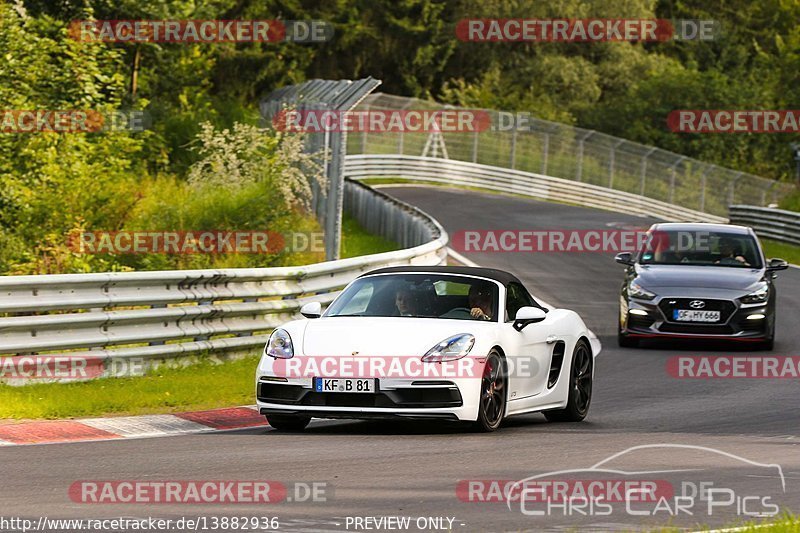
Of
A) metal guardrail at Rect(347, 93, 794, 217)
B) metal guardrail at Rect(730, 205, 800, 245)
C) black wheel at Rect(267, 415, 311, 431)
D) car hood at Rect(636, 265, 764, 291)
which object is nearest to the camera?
black wheel at Rect(267, 415, 311, 431)

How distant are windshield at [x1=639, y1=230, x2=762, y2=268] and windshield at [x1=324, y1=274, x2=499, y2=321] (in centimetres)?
797

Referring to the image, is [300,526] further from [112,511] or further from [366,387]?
[366,387]

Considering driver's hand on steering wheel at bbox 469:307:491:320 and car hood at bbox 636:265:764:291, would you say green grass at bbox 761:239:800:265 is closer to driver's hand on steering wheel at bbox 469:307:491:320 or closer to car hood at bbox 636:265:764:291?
car hood at bbox 636:265:764:291

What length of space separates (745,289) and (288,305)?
19.9 ft

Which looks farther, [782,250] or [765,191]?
[765,191]

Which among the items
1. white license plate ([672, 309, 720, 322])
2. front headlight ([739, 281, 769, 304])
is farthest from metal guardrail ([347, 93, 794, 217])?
white license plate ([672, 309, 720, 322])

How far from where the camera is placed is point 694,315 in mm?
18562

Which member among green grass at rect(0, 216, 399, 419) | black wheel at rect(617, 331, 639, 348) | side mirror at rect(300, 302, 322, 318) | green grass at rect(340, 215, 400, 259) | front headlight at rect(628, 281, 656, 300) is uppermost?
side mirror at rect(300, 302, 322, 318)

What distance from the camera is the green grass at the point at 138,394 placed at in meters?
11.9

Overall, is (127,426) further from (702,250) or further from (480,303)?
(702,250)

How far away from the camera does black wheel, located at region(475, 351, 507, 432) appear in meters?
11.3

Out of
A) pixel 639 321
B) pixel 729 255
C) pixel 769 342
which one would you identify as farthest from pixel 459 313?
pixel 729 255

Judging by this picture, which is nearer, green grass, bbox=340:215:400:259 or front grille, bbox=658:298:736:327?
front grille, bbox=658:298:736:327

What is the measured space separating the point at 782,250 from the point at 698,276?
1817 cm
